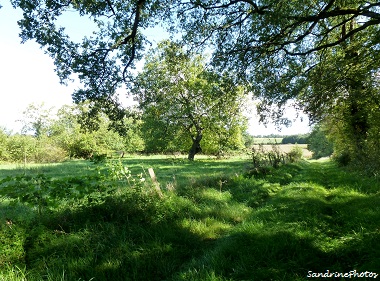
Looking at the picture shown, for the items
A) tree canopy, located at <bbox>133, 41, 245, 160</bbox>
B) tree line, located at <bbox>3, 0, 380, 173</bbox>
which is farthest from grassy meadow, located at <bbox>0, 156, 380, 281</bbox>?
tree canopy, located at <bbox>133, 41, 245, 160</bbox>

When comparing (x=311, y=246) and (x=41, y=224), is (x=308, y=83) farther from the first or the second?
(x=41, y=224)

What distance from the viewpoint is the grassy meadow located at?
418 centimetres

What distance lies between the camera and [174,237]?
5629 mm

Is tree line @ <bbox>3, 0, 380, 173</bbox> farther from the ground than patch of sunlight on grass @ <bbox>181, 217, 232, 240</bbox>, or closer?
farther from the ground

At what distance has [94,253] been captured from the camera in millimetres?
4734

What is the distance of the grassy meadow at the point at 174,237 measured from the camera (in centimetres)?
418

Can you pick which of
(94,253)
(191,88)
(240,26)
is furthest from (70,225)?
(191,88)

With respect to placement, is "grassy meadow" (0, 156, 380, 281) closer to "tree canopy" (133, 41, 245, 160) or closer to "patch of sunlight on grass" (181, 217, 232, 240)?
"patch of sunlight on grass" (181, 217, 232, 240)
